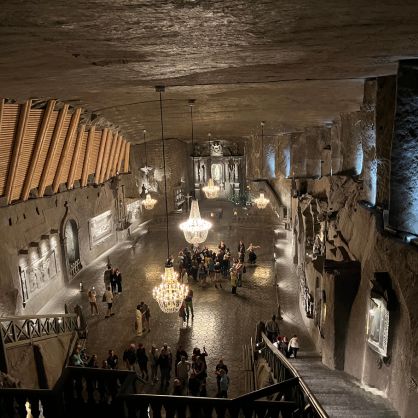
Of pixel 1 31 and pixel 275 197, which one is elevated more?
pixel 1 31

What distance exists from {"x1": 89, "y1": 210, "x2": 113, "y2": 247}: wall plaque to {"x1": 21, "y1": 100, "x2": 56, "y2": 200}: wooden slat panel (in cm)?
684

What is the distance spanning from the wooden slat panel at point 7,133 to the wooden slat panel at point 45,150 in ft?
4.82

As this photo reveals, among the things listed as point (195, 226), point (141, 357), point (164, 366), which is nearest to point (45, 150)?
point (195, 226)

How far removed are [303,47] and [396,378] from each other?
5.18 m

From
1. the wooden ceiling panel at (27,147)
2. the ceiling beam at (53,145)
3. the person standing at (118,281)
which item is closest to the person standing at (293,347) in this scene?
the person standing at (118,281)

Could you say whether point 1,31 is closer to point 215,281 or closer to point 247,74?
point 247,74

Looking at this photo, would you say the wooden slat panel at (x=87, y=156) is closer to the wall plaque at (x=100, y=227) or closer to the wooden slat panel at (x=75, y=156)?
the wooden slat panel at (x=75, y=156)

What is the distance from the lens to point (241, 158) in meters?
33.0

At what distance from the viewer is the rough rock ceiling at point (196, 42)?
3279mm

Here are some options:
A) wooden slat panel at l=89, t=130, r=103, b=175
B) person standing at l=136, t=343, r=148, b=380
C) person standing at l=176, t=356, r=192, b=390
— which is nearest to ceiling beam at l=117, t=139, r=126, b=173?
wooden slat panel at l=89, t=130, r=103, b=175

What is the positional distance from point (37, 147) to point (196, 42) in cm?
804

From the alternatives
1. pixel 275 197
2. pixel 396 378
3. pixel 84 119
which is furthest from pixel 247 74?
pixel 275 197

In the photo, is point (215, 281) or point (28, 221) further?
point (215, 281)

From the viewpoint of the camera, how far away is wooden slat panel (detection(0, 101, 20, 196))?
9344 mm
